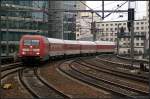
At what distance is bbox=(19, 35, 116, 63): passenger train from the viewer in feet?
110

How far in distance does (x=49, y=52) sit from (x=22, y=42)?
16.2ft

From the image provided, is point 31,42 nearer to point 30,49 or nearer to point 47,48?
point 30,49

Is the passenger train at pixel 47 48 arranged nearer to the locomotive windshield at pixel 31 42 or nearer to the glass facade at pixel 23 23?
the locomotive windshield at pixel 31 42

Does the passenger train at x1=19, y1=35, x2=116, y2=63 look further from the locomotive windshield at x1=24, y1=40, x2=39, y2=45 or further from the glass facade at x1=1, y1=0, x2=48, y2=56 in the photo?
the glass facade at x1=1, y1=0, x2=48, y2=56

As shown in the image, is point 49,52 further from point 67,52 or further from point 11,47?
point 11,47

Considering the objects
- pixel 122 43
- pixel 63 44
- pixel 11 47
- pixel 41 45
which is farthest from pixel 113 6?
pixel 122 43

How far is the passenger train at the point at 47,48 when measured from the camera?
110ft

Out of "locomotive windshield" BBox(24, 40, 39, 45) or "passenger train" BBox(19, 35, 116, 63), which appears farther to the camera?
"locomotive windshield" BBox(24, 40, 39, 45)

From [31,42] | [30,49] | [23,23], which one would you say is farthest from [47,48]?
[23,23]

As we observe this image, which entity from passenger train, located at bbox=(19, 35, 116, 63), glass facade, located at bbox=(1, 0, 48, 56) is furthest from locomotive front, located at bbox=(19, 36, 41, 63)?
glass facade, located at bbox=(1, 0, 48, 56)

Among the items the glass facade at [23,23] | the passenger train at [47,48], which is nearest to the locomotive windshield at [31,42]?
the passenger train at [47,48]

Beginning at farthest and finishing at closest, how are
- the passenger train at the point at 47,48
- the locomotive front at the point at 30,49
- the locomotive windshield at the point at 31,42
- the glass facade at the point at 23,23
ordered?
1. the glass facade at the point at 23,23
2. the locomotive windshield at the point at 31,42
3. the passenger train at the point at 47,48
4. the locomotive front at the point at 30,49

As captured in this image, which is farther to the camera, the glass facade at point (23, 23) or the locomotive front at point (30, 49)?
the glass facade at point (23, 23)

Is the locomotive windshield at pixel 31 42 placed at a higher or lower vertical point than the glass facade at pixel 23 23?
lower
